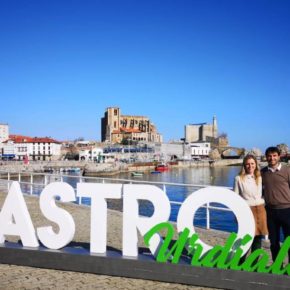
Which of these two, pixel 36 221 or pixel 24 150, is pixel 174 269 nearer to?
pixel 36 221

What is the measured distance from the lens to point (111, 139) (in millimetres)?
189250

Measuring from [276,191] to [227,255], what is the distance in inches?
52.4

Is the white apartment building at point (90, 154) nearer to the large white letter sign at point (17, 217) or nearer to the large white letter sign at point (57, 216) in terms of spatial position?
the large white letter sign at point (17, 217)

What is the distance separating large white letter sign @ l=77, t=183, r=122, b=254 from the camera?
7711 mm

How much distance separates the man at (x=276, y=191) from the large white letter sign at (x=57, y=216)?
3638 millimetres

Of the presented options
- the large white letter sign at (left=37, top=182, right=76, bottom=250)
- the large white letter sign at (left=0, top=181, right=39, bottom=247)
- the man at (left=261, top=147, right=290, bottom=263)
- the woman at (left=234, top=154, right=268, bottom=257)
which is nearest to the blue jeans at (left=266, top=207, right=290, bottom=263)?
→ the man at (left=261, top=147, right=290, bottom=263)

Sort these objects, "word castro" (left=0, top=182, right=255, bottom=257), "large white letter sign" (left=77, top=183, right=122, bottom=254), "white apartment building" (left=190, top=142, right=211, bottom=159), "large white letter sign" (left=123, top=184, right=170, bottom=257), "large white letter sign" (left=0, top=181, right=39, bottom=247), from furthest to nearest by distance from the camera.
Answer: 1. "white apartment building" (left=190, top=142, right=211, bottom=159)
2. "large white letter sign" (left=0, top=181, right=39, bottom=247)
3. "large white letter sign" (left=77, top=183, right=122, bottom=254)
4. "large white letter sign" (left=123, top=184, right=170, bottom=257)
5. "word castro" (left=0, top=182, right=255, bottom=257)

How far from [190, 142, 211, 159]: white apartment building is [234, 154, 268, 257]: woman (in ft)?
580

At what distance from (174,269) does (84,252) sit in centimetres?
184

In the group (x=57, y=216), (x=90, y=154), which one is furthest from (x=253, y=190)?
(x=90, y=154)

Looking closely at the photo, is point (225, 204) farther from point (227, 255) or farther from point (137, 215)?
point (137, 215)

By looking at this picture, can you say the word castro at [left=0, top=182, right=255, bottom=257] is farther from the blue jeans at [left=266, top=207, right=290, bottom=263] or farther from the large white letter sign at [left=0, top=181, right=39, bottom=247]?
the blue jeans at [left=266, top=207, right=290, bottom=263]

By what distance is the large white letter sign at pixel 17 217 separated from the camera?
799 centimetres

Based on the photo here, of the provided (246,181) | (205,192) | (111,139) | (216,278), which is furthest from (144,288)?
(111,139)
